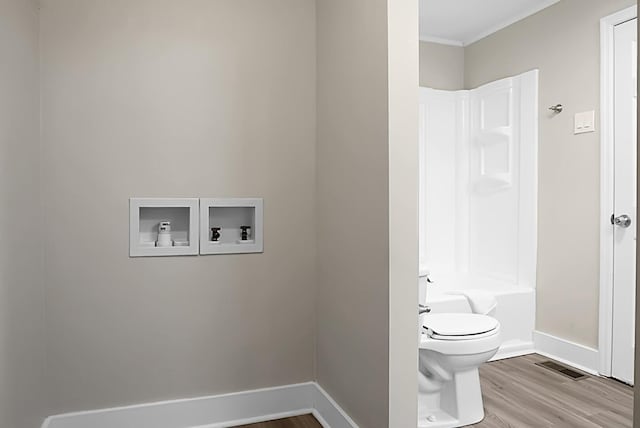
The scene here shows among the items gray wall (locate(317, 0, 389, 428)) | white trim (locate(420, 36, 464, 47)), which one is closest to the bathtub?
gray wall (locate(317, 0, 389, 428))

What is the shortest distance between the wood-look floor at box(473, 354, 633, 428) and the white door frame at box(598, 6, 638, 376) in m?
0.26

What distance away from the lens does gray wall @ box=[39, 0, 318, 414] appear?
6.74 ft

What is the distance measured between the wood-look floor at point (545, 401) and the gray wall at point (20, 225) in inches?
40.5

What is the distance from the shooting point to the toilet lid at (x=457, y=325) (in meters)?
2.24

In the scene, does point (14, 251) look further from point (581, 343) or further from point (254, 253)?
point (581, 343)

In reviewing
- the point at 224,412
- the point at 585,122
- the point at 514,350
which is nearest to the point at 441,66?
the point at 585,122

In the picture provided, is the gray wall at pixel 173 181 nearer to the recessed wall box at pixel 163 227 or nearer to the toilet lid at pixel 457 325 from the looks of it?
the recessed wall box at pixel 163 227

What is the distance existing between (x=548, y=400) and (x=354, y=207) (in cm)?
162

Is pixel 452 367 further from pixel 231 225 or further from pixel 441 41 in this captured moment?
pixel 441 41

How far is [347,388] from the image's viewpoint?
206 cm

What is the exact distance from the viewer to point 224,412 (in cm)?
227

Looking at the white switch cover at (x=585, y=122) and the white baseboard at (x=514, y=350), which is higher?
the white switch cover at (x=585, y=122)

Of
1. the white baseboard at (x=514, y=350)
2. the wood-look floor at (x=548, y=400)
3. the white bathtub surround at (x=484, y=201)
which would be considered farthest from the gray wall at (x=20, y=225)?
the white baseboard at (x=514, y=350)

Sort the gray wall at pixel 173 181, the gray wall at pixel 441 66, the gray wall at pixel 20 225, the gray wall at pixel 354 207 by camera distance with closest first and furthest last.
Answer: the gray wall at pixel 20 225, the gray wall at pixel 354 207, the gray wall at pixel 173 181, the gray wall at pixel 441 66
